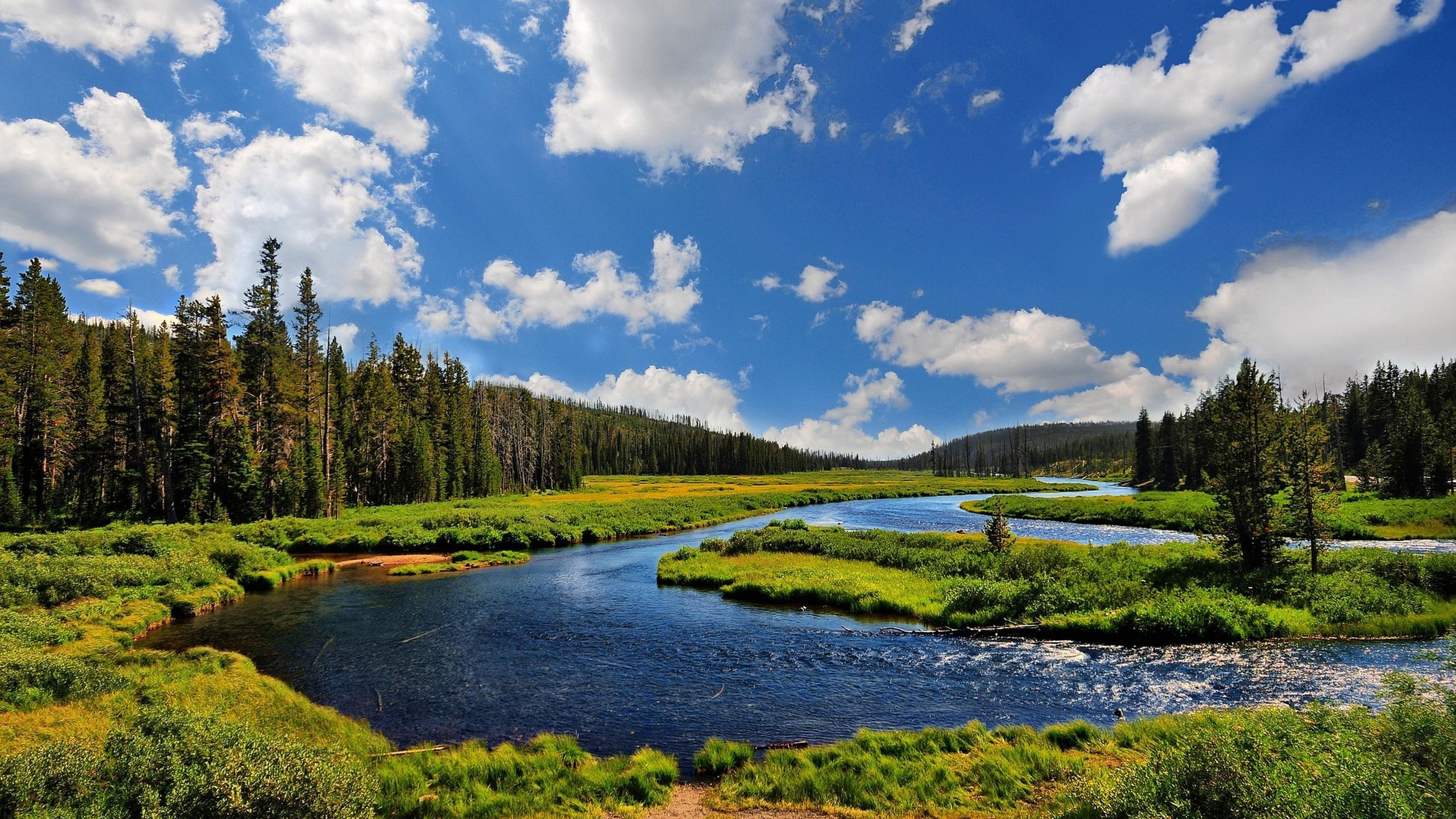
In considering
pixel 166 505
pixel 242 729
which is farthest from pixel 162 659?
pixel 166 505

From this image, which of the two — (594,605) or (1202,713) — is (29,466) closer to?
(594,605)

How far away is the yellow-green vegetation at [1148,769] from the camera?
7293 mm

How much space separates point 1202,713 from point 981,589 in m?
12.1

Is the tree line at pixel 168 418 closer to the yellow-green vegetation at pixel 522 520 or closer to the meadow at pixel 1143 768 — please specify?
the yellow-green vegetation at pixel 522 520

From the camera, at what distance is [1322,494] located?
2675 centimetres

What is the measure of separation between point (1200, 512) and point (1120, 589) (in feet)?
136

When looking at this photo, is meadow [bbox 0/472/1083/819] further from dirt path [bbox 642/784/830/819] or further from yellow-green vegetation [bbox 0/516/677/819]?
dirt path [bbox 642/784/830/819]

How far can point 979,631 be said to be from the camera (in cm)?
2327

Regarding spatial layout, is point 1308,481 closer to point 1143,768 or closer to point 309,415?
point 1143,768

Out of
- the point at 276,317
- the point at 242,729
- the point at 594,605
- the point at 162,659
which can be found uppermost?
the point at 276,317

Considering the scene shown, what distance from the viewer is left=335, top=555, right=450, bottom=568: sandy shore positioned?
137 ft

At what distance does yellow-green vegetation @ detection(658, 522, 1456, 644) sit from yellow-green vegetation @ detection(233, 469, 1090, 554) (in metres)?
22.9

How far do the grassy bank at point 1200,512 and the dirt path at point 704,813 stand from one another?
28068 mm

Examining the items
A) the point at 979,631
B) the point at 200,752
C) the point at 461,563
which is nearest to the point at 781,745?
the point at 200,752
